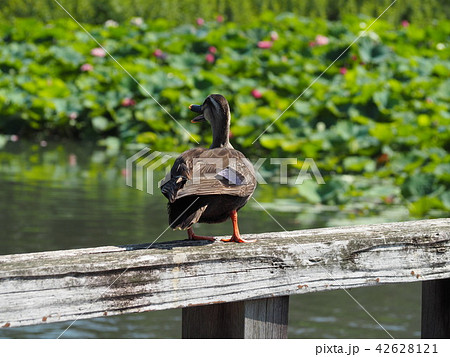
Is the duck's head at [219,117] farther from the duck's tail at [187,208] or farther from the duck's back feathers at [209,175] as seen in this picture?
the duck's tail at [187,208]

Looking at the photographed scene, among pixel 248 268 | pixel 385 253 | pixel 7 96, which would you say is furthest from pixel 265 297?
pixel 7 96

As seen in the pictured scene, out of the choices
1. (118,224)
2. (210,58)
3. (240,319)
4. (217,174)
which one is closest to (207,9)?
(210,58)

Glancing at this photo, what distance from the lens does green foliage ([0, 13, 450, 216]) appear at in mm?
7266

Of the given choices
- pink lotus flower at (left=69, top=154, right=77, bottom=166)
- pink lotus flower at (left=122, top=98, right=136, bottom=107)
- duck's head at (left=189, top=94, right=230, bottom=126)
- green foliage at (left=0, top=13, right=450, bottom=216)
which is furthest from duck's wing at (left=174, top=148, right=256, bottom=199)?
pink lotus flower at (left=122, top=98, right=136, bottom=107)

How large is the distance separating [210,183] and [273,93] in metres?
7.06

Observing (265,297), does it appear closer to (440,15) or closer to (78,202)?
(78,202)

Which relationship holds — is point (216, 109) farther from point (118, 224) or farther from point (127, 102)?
A: point (127, 102)

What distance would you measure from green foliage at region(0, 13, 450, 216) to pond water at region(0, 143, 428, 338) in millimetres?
670

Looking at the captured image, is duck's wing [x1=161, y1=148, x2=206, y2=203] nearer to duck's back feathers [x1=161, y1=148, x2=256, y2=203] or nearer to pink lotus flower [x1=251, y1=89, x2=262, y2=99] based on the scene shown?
duck's back feathers [x1=161, y1=148, x2=256, y2=203]

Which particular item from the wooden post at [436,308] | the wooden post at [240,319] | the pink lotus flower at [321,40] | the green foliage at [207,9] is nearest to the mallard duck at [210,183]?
the wooden post at [240,319]

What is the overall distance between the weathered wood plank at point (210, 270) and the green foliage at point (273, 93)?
3783mm

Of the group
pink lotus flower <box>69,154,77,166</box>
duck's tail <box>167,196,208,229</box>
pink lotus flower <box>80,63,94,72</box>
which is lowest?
duck's tail <box>167,196,208,229</box>

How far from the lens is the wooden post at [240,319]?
217 centimetres

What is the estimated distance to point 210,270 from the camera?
208 centimetres
